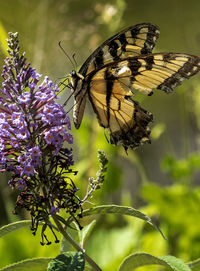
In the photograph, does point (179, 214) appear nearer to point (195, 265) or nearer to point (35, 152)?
point (195, 265)

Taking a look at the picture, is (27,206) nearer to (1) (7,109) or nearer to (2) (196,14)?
(1) (7,109)

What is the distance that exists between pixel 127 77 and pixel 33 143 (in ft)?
2.63

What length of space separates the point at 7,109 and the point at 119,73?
0.74 metres

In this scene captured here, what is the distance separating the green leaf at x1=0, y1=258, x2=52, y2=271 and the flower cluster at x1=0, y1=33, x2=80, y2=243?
0.31ft

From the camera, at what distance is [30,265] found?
1488 millimetres

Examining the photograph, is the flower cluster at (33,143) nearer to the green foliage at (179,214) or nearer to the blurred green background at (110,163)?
the blurred green background at (110,163)

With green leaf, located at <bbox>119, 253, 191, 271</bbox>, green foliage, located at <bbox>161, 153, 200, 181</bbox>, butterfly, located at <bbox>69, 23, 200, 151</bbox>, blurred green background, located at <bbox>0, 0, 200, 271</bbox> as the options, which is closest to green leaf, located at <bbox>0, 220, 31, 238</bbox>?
green leaf, located at <bbox>119, 253, 191, 271</bbox>

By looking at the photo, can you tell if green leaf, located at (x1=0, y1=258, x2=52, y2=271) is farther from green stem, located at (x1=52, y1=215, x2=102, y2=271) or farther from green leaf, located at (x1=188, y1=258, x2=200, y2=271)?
green leaf, located at (x1=188, y1=258, x2=200, y2=271)

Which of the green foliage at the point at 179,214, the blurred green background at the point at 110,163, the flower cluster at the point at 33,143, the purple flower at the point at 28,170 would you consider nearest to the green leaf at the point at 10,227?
the flower cluster at the point at 33,143

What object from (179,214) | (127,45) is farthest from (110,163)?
(127,45)

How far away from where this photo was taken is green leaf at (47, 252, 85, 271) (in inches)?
51.9

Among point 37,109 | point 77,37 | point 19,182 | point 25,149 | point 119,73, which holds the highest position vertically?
point 77,37

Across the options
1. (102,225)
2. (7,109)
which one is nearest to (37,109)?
(7,109)

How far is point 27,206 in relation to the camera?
1449 millimetres
